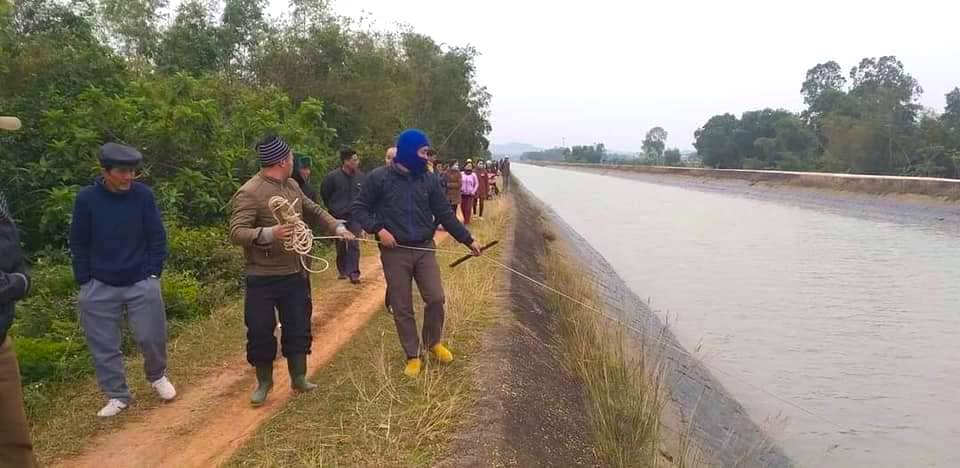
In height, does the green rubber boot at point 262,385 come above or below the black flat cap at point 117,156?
below

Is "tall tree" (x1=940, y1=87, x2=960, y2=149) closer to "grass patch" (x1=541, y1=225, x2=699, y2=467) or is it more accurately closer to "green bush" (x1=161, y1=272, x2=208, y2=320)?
"grass patch" (x1=541, y1=225, x2=699, y2=467)

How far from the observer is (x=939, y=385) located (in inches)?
344

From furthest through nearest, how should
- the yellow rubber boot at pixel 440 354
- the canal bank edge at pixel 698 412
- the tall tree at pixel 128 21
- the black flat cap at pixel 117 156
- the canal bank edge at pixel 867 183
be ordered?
the canal bank edge at pixel 867 183, the tall tree at pixel 128 21, the canal bank edge at pixel 698 412, the yellow rubber boot at pixel 440 354, the black flat cap at pixel 117 156

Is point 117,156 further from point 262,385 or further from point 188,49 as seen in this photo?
point 188,49

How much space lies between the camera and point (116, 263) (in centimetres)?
455

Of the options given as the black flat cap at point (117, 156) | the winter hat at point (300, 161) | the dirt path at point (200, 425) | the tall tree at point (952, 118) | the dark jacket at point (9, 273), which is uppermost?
the tall tree at point (952, 118)

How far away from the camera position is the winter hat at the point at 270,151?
4578 mm

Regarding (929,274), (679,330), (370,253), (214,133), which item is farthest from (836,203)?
(214,133)

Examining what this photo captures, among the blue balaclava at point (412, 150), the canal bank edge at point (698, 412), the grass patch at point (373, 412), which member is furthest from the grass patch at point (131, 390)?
the canal bank edge at point (698, 412)

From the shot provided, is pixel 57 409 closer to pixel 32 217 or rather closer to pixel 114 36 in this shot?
pixel 32 217

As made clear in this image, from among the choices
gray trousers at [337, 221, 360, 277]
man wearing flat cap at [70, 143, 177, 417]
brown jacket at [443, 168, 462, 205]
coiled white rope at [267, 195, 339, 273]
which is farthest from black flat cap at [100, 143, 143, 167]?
brown jacket at [443, 168, 462, 205]

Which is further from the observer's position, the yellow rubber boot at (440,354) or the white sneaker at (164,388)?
the yellow rubber boot at (440,354)

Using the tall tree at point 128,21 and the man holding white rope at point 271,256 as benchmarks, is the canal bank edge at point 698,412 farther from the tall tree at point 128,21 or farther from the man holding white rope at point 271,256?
the tall tree at point 128,21

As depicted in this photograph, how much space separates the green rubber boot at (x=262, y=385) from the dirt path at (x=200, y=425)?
0.05 m
